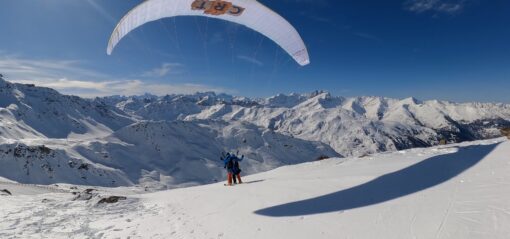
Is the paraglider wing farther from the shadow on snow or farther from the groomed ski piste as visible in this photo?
the shadow on snow

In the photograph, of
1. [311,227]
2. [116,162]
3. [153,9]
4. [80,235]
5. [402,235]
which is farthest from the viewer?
[116,162]

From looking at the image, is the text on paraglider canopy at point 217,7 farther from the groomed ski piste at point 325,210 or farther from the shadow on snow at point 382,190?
the shadow on snow at point 382,190

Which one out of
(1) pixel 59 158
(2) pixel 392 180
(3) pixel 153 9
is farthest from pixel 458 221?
(1) pixel 59 158

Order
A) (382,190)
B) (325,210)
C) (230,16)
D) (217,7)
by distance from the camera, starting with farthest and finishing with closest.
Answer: (230,16)
(217,7)
(382,190)
(325,210)

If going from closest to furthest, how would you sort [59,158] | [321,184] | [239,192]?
[321,184]
[239,192]
[59,158]

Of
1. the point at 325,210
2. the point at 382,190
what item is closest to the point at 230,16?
the point at 382,190

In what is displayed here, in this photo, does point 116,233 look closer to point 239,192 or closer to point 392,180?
point 239,192

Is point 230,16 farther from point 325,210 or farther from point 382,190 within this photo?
point 325,210
